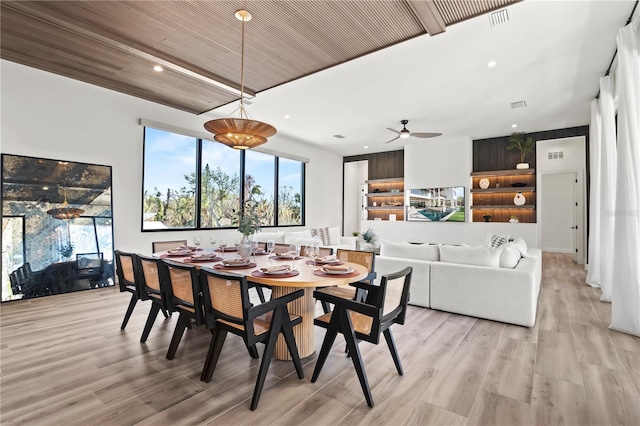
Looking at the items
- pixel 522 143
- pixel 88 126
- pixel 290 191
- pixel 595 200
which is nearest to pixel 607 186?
pixel 595 200

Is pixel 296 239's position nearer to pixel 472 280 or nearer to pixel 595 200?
pixel 472 280

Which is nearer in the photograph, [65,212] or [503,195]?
[65,212]

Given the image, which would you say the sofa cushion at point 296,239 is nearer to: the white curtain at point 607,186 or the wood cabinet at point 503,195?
the white curtain at point 607,186

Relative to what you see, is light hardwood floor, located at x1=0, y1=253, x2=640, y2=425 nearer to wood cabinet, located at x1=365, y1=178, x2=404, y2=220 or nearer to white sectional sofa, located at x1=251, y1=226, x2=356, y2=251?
white sectional sofa, located at x1=251, y1=226, x2=356, y2=251

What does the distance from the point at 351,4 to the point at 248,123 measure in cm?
143

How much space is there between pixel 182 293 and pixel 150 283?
515 mm

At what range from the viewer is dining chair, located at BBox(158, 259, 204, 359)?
226 cm

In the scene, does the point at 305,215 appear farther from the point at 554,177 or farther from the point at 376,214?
the point at 554,177

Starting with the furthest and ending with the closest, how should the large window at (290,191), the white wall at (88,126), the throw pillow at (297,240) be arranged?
1. the large window at (290,191)
2. the throw pillow at (297,240)
3. the white wall at (88,126)

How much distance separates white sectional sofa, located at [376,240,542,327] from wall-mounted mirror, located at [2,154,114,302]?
425cm

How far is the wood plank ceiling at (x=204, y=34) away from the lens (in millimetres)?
2867

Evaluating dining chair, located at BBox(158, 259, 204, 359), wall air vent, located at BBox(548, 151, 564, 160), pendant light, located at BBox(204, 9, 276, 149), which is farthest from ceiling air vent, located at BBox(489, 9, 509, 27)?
wall air vent, located at BBox(548, 151, 564, 160)

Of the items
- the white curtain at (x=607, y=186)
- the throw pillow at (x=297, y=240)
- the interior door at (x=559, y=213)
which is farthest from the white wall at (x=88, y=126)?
the interior door at (x=559, y=213)

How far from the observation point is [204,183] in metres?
6.36
